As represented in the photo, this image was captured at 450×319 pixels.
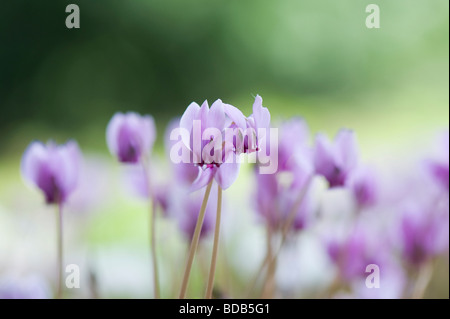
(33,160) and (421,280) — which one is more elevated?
(33,160)

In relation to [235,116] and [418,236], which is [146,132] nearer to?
[235,116]

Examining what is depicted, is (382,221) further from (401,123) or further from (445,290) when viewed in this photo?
(401,123)

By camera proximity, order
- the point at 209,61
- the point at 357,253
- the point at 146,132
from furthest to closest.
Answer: the point at 209,61 < the point at 357,253 < the point at 146,132

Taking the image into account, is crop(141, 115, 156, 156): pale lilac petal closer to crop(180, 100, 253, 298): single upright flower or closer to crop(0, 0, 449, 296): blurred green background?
crop(180, 100, 253, 298): single upright flower

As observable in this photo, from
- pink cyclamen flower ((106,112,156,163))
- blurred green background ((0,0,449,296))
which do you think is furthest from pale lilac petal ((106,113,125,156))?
blurred green background ((0,0,449,296))

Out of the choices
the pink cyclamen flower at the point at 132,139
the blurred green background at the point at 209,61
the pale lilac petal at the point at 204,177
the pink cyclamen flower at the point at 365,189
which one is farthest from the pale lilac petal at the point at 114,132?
the blurred green background at the point at 209,61

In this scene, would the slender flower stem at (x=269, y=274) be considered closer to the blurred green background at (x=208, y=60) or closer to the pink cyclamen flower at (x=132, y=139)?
the pink cyclamen flower at (x=132, y=139)

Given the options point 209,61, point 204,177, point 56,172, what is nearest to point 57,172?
point 56,172
